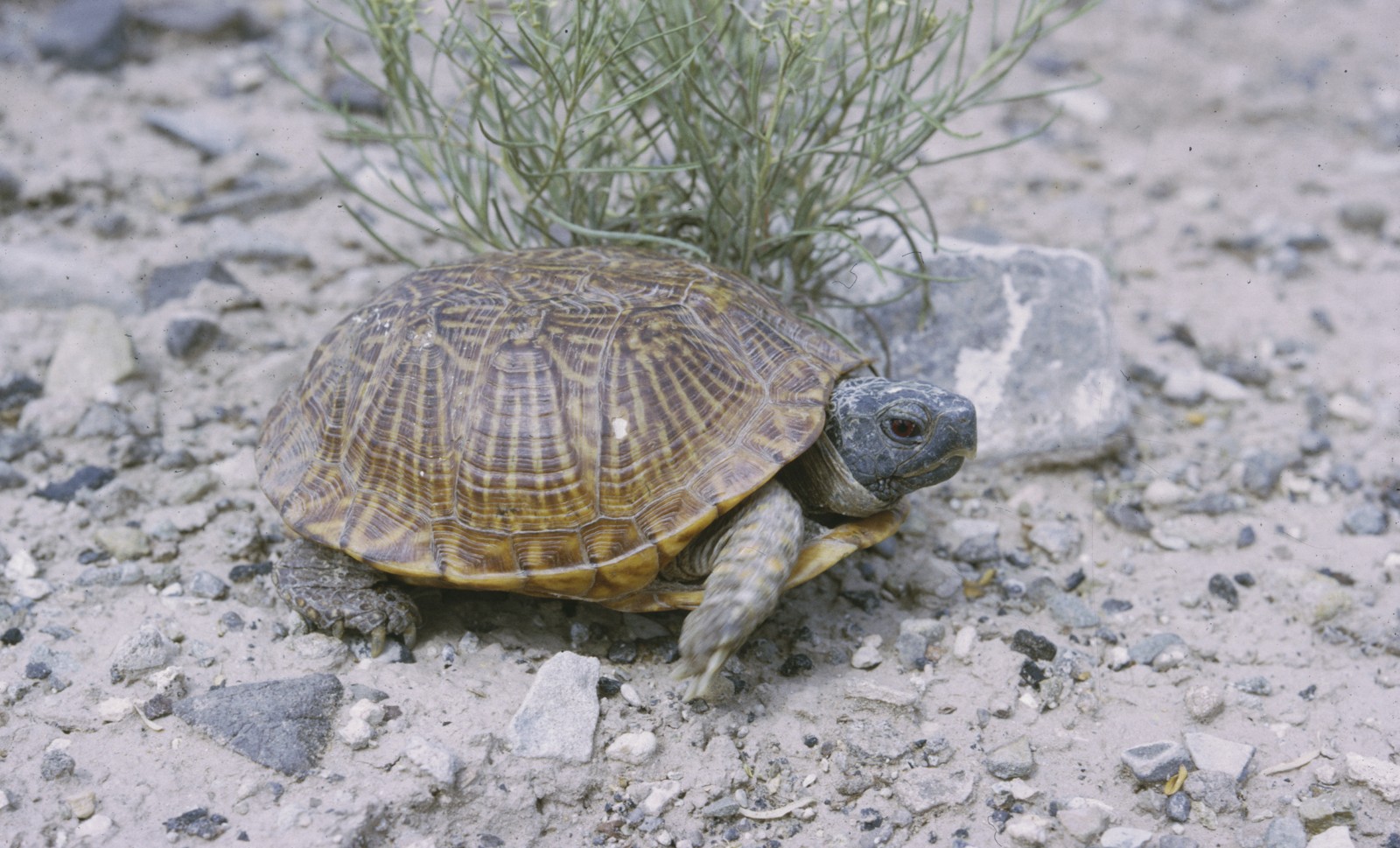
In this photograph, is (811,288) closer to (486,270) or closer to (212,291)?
(486,270)

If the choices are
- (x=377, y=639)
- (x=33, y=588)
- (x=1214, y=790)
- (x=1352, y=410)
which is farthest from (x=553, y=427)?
(x=1352, y=410)

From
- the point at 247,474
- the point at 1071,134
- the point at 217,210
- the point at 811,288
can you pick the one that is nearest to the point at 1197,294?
the point at 1071,134

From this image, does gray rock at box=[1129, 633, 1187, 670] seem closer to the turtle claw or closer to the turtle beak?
the turtle beak

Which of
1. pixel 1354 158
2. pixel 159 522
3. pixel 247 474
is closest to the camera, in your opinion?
pixel 159 522

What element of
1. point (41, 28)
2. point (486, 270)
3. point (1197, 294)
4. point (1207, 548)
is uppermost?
point (41, 28)

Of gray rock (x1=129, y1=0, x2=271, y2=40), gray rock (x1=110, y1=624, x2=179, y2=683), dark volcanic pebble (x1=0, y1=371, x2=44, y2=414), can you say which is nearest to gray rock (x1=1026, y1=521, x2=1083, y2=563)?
gray rock (x1=110, y1=624, x2=179, y2=683)

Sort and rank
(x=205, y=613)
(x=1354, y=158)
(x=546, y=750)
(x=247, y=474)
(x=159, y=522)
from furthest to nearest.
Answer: (x=1354, y=158) < (x=247, y=474) < (x=159, y=522) < (x=205, y=613) < (x=546, y=750)

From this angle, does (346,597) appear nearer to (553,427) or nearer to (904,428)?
(553,427)
